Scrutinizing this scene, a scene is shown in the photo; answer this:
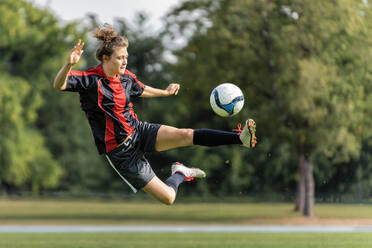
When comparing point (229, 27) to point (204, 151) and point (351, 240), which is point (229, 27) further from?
point (204, 151)

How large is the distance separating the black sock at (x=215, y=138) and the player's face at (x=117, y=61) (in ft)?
3.49

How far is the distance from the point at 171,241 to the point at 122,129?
6.87 meters

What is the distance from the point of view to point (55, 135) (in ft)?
130

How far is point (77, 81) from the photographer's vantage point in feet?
18.2

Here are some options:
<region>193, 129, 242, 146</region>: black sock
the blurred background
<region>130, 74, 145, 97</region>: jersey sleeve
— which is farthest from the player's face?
the blurred background

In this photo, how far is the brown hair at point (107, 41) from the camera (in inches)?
229

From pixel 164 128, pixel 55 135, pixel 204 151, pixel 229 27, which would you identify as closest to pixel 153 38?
pixel 55 135

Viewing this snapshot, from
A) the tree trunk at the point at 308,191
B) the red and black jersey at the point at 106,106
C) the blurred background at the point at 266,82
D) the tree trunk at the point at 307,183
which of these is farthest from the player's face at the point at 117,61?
the tree trunk at the point at 308,191

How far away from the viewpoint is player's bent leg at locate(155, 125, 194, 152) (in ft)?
19.1

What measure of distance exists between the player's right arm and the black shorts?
99 centimetres

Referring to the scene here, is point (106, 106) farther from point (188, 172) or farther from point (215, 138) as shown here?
point (188, 172)

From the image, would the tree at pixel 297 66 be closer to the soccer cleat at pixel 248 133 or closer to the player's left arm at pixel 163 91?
the player's left arm at pixel 163 91

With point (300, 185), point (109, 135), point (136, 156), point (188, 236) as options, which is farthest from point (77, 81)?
point (300, 185)

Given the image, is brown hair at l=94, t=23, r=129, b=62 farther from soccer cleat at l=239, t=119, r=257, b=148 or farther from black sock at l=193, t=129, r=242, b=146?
soccer cleat at l=239, t=119, r=257, b=148
